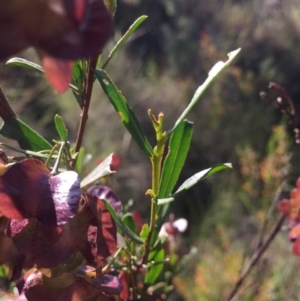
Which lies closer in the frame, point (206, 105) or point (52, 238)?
point (52, 238)

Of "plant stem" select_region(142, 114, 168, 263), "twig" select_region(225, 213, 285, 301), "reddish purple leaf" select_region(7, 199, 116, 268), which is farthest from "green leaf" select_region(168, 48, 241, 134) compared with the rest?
"twig" select_region(225, 213, 285, 301)

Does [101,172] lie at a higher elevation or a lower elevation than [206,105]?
higher

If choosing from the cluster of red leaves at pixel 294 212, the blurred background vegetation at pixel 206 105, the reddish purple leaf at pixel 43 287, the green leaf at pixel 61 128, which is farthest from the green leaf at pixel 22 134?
the blurred background vegetation at pixel 206 105

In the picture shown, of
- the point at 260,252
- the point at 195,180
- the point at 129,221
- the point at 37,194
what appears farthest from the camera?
the point at 260,252

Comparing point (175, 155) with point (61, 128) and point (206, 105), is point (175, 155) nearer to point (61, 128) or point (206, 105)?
point (61, 128)

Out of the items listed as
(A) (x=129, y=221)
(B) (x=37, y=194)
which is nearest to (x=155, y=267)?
(A) (x=129, y=221)

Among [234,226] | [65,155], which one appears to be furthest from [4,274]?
[234,226]

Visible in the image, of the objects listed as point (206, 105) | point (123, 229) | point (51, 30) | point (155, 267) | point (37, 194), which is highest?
point (51, 30)
